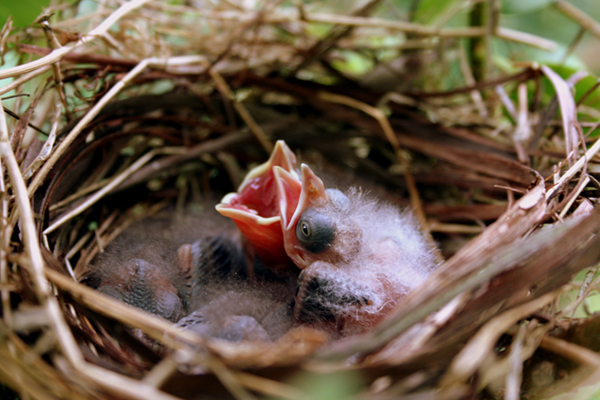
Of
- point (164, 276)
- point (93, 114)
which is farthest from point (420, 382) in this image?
point (93, 114)

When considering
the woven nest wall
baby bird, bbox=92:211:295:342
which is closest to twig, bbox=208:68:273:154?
the woven nest wall

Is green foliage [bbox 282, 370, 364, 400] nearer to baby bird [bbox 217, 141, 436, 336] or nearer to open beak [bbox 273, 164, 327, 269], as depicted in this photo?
baby bird [bbox 217, 141, 436, 336]

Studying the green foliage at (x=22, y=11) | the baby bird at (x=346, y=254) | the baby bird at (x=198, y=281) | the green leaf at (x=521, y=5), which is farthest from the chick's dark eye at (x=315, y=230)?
the green leaf at (x=521, y=5)

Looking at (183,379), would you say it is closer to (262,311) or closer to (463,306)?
(262,311)

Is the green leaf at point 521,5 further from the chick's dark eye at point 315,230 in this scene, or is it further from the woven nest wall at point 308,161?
the chick's dark eye at point 315,230

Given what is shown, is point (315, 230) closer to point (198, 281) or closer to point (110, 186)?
point (198, 281)

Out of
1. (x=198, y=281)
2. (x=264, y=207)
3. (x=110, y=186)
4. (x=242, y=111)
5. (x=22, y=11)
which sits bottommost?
(x=198, y=281)

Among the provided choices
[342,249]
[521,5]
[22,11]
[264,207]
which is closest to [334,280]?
[342,249]

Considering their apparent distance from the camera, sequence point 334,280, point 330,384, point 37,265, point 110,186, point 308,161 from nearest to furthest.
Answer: point 330,384
point 37,265
point 334,280
point 110,186
point 308,161
